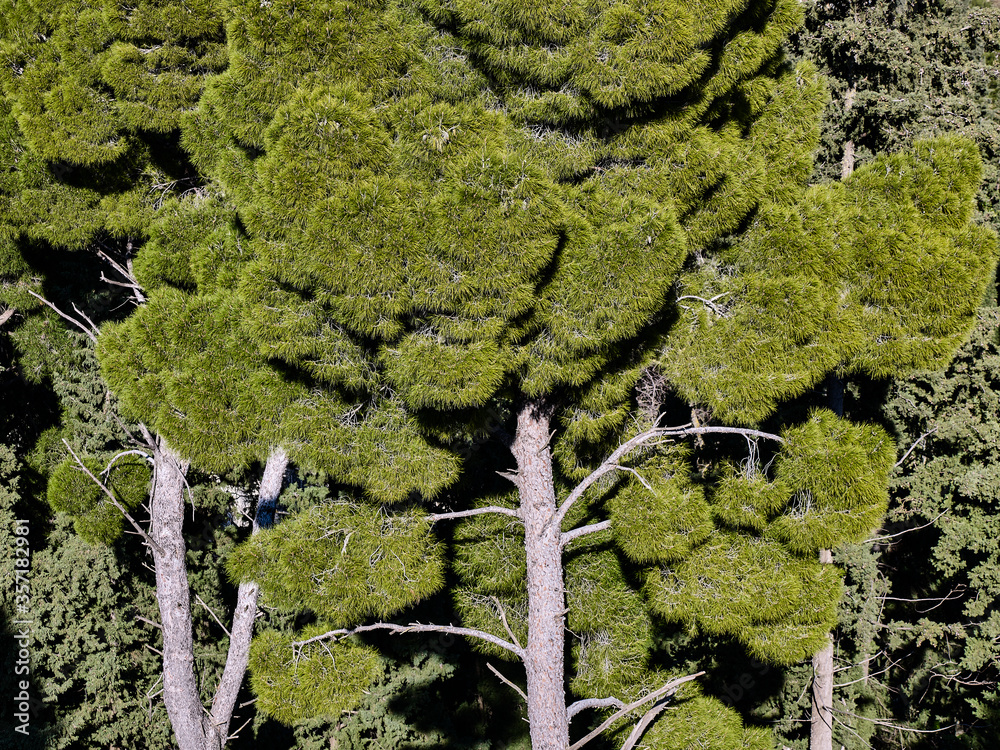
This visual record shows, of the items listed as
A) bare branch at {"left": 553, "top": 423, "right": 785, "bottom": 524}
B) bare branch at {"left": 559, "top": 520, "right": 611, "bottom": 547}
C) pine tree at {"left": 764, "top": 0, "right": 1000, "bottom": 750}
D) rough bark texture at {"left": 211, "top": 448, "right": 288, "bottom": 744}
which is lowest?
rough bark texture at {"left": 211, "top": 448, "right": 288, "bottom": 744}

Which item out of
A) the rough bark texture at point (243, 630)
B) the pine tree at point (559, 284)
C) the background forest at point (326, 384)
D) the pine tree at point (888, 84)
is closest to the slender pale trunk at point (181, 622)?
the rough bark texture at point (243, 630)

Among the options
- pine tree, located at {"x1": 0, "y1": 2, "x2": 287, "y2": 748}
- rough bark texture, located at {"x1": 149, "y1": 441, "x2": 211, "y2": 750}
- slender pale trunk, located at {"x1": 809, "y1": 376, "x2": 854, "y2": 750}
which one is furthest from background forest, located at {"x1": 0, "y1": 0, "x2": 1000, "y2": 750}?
slender pale trunk, located at {"x1": 809, "y1": 376, "x2": 854, "y2": 750}

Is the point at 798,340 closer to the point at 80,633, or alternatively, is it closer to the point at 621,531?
the point at 621,531

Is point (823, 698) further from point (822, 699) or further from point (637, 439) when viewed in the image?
point (637, 439)

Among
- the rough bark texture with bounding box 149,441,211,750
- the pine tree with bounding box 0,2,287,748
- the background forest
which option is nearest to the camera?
the background forest

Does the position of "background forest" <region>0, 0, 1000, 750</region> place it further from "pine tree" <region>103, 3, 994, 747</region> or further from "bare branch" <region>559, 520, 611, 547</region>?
"bare branch" <region>559, 520, 611, 547</region>

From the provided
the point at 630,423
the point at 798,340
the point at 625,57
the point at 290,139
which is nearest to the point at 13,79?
the point at 290,139

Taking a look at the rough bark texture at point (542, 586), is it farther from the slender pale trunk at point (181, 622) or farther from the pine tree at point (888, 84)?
the pine tree at point (888, 84)
